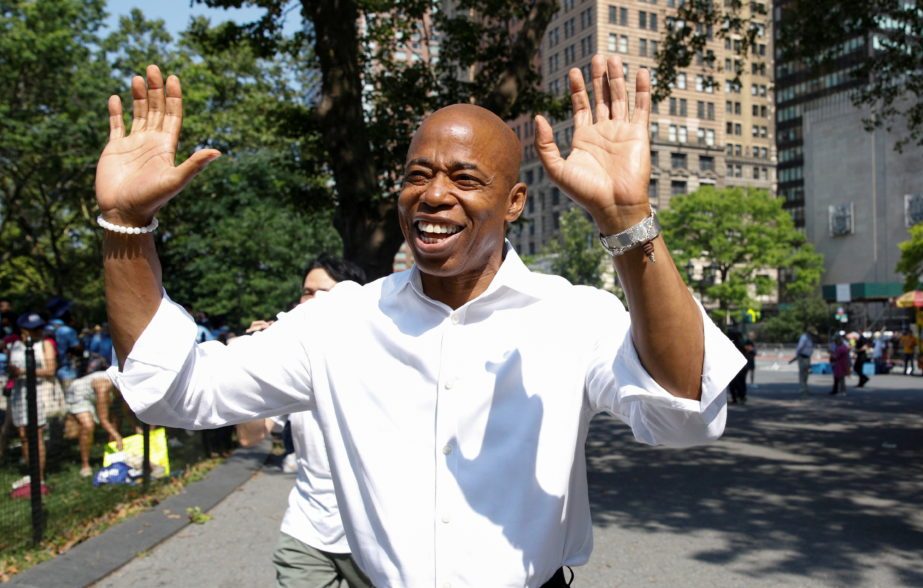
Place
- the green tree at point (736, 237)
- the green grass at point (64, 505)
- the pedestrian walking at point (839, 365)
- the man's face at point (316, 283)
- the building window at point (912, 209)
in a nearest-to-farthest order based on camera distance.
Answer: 1. the man's face at point (316, 283)
2. the green grass at point (64, 505)
3. the pedestrian walking at point (839, 365)
4. the building window at point (912, 209)
5. the green tree at point (736, 237)

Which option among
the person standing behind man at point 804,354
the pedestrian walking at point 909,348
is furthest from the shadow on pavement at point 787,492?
the pedestrian walking at point 909,348

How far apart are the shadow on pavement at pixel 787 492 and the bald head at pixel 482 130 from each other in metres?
4.80

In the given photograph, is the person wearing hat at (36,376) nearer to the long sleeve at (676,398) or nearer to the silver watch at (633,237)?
the long sleeve at (676,398)

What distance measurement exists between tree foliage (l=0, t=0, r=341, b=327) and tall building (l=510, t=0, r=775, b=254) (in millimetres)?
46232

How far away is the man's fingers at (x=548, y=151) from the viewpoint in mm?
1755

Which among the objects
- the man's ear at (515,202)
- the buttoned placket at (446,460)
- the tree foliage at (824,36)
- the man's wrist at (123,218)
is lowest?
the buttoned placket at (446,460)

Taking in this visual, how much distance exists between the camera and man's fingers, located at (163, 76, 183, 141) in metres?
1.94

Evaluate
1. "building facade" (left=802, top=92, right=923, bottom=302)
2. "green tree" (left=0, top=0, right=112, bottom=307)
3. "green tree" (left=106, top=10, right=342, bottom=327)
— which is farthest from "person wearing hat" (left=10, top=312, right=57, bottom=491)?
"building facade" (left=802, top=92, right=923, bottom=302)

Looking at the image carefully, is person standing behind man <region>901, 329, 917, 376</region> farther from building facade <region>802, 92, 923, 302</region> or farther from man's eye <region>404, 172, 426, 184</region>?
building facade <region>802, 92, 923, 302</region>

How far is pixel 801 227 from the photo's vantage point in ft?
348

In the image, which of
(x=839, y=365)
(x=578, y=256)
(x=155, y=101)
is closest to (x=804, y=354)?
(x=839, y=365)

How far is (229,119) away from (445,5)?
1624 cm

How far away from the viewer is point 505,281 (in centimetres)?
209

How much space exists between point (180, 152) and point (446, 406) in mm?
26535
